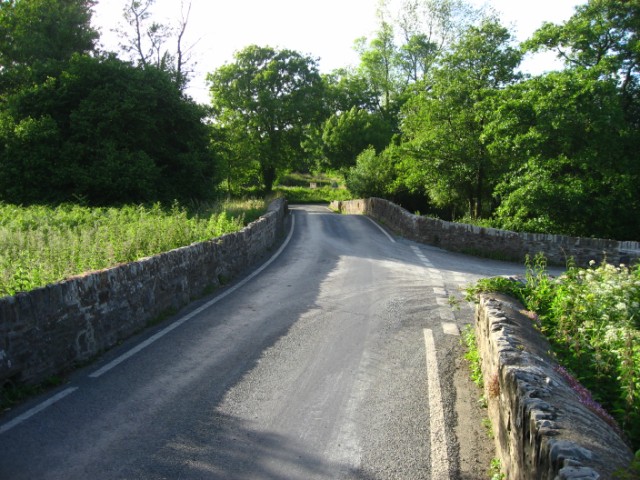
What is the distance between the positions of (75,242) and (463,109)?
2207cm

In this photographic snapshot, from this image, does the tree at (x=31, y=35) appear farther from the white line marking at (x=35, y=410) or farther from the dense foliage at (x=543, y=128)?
the white line marking at (x=35, y=410)

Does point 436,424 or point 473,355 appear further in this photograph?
point 473,355

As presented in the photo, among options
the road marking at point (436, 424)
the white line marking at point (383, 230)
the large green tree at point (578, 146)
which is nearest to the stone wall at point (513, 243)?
the white line marking at point (383, 230)

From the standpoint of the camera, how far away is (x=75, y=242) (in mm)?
10820

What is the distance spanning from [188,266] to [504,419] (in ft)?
24.8

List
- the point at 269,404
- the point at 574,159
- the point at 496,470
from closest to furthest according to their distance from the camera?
the point at 496,470 → the point at 269,404 → the point at 574,159

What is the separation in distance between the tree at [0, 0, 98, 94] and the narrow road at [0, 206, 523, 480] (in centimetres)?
2474

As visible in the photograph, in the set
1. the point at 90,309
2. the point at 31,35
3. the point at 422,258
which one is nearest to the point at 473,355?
the point at 90,309

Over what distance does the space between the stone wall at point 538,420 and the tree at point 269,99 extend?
5032 cm

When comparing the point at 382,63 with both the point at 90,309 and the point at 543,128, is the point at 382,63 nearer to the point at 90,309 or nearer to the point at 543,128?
the point at 543,128

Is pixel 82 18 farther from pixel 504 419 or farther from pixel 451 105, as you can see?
pixel 504 419

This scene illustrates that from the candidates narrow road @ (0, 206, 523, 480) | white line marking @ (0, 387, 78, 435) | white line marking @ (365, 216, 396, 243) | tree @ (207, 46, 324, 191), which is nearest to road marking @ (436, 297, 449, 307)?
narrow road @ (0, 206, 523, 480)

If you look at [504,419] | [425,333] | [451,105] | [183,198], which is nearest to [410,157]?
[451,105]

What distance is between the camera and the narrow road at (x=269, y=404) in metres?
4.59
